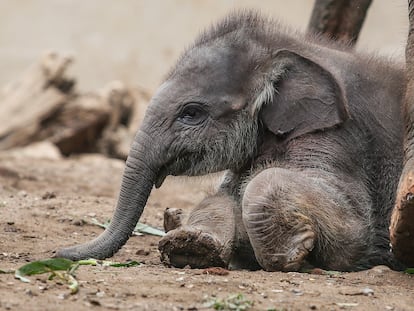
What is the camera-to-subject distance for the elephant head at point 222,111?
5.69 meters

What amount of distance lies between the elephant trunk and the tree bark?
263 cm

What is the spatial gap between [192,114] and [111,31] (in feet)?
35.3

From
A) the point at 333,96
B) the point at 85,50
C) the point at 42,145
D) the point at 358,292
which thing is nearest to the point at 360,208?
the point at 333,96

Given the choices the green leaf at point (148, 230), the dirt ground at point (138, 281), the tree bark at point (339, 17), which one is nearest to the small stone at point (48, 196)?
the dirt ground at point (138, 281)

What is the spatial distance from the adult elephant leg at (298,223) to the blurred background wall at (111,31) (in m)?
10.3

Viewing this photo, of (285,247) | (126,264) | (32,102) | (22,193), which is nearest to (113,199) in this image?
(22,193)

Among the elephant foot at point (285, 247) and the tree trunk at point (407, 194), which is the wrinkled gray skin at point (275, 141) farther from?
the tree trunk at point (407, 194)

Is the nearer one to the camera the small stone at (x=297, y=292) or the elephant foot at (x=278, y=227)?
the small stone at (x=297, y=292)

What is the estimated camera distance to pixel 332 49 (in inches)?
239

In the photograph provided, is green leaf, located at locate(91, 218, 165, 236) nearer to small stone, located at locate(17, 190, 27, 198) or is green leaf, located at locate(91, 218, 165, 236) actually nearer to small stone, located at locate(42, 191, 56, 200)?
small stone, located at locate(42, 191, 56, 200)

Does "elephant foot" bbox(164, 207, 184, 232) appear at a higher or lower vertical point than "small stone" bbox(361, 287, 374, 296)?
lower

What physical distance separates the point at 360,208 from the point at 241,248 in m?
0.68

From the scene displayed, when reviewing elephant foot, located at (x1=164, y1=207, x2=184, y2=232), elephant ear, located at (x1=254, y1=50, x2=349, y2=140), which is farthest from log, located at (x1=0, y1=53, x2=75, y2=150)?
elephant ear, located at (x1=254, y1=50, x2=349, y2=140)

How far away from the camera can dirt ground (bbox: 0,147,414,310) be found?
13.4 feet
